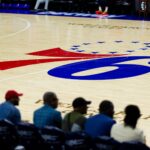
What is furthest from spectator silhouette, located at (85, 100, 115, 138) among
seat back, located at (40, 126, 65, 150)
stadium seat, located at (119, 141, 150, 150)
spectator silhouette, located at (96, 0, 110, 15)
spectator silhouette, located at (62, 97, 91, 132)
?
spectator silhouette, located at (96, 0, 110, 15)

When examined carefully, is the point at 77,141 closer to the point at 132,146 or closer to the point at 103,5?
the point at 132,146

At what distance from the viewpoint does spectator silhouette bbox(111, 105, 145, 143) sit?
20.9 feet

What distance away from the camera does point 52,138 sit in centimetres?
626

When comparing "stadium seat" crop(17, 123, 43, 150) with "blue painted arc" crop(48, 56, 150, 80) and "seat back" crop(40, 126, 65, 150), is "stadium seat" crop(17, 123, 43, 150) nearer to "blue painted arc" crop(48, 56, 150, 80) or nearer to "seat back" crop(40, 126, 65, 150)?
"seat back" crop(40, 126, 65, 150)

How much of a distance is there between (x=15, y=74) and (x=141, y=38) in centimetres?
799

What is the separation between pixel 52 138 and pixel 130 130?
925 mm

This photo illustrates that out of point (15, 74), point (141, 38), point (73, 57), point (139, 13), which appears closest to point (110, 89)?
point (15, 74)

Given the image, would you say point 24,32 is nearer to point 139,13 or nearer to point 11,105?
point 139,13

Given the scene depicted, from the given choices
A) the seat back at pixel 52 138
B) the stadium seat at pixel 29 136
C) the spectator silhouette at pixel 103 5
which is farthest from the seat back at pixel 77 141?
the spectator silhouette at pixel 103 5

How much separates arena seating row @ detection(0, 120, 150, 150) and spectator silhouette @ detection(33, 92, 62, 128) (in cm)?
66

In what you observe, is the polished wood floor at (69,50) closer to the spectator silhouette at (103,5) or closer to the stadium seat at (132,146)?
the spectator silhouette at (103,5)

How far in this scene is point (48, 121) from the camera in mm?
7125

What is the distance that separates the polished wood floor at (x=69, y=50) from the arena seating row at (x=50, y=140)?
2.47m

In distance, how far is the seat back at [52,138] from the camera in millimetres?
6223
